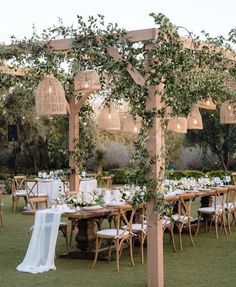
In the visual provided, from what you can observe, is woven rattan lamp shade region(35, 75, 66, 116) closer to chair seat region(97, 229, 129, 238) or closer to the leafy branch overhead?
the leafy branch overhead

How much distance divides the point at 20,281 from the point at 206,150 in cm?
1793

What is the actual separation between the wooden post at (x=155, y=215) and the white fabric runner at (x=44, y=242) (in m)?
1.63

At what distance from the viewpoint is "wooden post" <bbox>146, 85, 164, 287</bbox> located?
6324 mm

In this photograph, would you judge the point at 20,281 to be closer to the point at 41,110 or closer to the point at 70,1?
the point at 41,110

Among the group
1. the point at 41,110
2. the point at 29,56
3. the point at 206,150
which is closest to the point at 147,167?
the point at 41,110

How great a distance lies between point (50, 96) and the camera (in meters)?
7.12

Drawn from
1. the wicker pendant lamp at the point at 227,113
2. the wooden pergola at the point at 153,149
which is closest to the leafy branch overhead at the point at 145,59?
the wooden pergola at the point at 153,149

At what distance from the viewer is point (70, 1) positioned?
10.2 m

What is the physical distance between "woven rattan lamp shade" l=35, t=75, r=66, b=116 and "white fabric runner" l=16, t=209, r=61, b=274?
139 cm

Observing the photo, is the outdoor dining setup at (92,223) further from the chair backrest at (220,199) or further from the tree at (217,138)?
the tree at (217,138)

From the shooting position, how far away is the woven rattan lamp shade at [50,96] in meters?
7.11

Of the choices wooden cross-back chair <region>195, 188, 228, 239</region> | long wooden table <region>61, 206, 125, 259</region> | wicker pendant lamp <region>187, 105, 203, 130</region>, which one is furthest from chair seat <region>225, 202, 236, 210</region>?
long wooden table <region>61, 206, 125, 259</region>

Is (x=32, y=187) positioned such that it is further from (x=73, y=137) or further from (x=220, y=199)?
(x=220, y=199)

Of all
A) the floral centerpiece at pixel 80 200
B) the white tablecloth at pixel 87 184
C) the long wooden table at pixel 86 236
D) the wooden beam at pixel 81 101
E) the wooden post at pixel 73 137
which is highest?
the wooden beam at pixel 81 101
